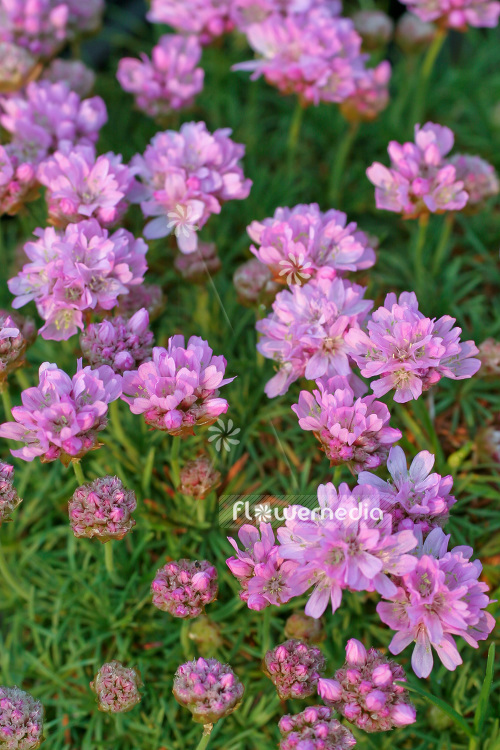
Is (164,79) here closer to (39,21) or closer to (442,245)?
(39,21)

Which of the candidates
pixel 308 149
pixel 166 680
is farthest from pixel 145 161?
pixel 166 680

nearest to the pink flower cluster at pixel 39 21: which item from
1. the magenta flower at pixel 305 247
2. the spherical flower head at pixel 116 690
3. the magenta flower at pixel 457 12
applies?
the magenta flower at pixel 457 12

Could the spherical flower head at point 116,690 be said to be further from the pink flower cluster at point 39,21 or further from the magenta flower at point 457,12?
the magenta flower at point 457,12

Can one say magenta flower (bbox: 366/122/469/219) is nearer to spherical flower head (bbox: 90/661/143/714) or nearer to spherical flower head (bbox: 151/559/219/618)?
spherical flower head (bbox: 151/559/219/618)

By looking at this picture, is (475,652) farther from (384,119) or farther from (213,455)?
(384,119)

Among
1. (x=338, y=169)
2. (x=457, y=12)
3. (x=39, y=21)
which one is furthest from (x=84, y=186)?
(x=457, y=12)

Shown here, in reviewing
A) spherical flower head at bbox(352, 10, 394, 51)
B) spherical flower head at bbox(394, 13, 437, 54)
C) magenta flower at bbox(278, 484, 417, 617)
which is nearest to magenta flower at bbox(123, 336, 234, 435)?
magenta flower at bbox(278, 484, 417, 617)
